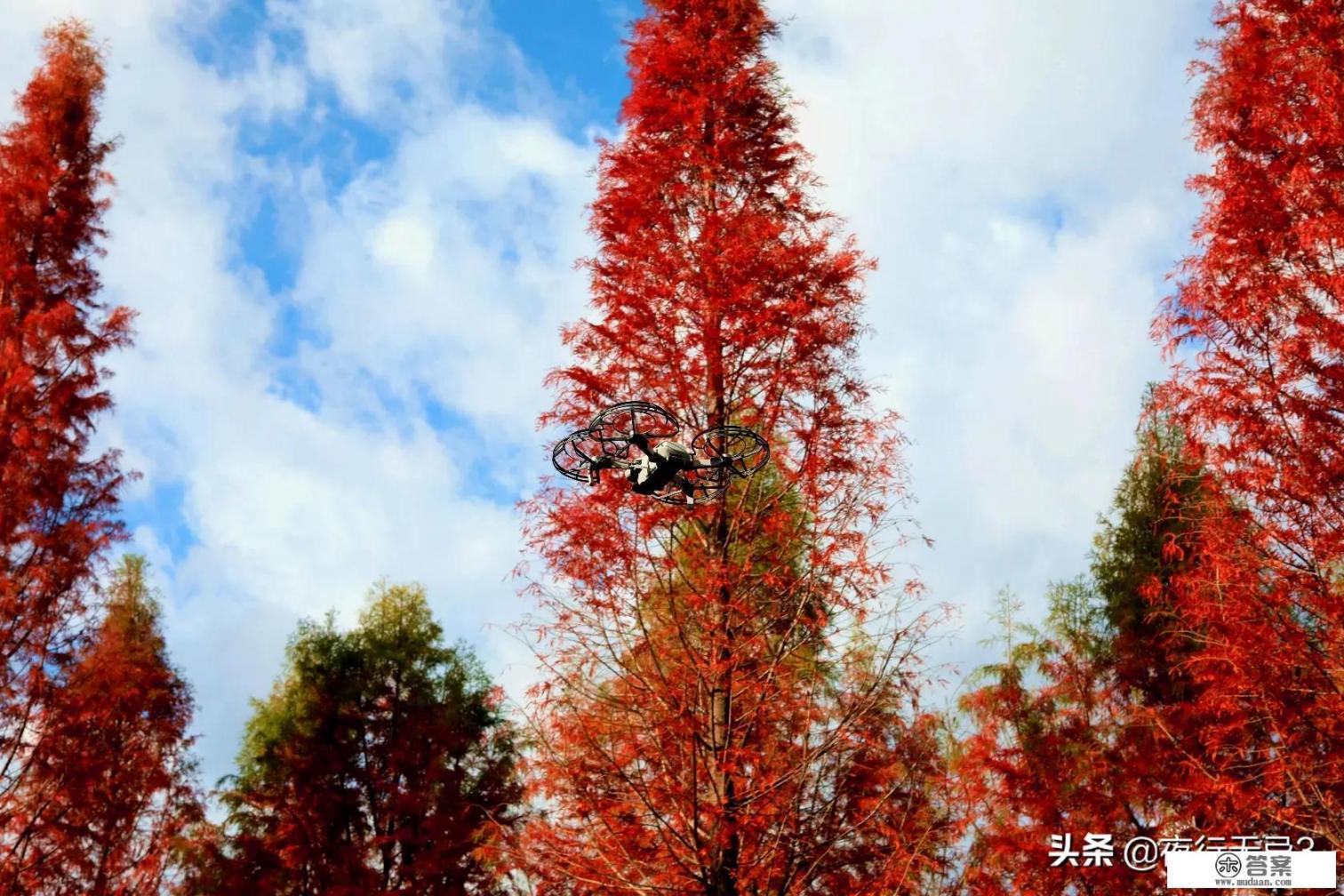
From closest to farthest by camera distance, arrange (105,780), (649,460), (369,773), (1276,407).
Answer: (649,460) < (1276,407) < (105,780) < (369,773)

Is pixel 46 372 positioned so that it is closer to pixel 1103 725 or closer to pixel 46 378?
pixel 46 378

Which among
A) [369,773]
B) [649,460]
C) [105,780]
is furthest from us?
[369,773]

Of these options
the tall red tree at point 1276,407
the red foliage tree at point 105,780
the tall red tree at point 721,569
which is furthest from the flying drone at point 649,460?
the red foliage tree at point 105,780

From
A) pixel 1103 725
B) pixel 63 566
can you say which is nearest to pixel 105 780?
pixel 63 566

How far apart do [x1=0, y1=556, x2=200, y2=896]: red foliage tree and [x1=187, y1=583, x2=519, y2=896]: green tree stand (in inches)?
30.5

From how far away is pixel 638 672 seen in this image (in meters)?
6.57

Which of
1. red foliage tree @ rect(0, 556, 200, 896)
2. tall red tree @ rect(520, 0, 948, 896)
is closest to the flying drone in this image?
tall red tree @ rect(520, 0, 948, 896)

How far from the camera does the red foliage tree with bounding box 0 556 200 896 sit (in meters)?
11.1

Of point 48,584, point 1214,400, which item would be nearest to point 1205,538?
point 1214,400

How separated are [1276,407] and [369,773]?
12.4 m

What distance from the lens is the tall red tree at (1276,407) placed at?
8.72 metres

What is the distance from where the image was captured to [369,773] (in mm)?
15516

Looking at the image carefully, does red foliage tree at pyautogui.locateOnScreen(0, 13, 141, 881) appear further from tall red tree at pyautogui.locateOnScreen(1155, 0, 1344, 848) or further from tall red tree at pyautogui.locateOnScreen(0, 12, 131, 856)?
tall red tree at pyautogui.locateOnScreen(1155, 0, 1344, 848)

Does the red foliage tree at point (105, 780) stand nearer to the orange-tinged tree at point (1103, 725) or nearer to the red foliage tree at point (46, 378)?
the red foliage tree at point (46, 378)
